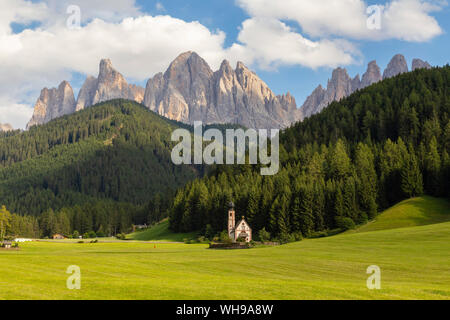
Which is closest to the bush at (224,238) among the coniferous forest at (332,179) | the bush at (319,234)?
the coniferous forest at (332,179)

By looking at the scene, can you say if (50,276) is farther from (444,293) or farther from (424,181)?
(424,181)

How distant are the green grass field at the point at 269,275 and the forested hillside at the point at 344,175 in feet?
107

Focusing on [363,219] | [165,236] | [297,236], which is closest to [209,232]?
[165,236]

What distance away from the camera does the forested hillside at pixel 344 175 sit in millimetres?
93312

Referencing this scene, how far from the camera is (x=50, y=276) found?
25031 mm

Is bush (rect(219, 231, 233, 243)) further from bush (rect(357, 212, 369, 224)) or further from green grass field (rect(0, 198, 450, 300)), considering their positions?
bush (rect(357, 212, 369, 224))

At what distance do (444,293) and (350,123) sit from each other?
150657mm

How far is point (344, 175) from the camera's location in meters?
110

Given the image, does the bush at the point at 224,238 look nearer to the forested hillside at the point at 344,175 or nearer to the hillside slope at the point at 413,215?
the forested hillside at the point at 344,175

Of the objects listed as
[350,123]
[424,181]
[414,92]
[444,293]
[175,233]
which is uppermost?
[414,92]
